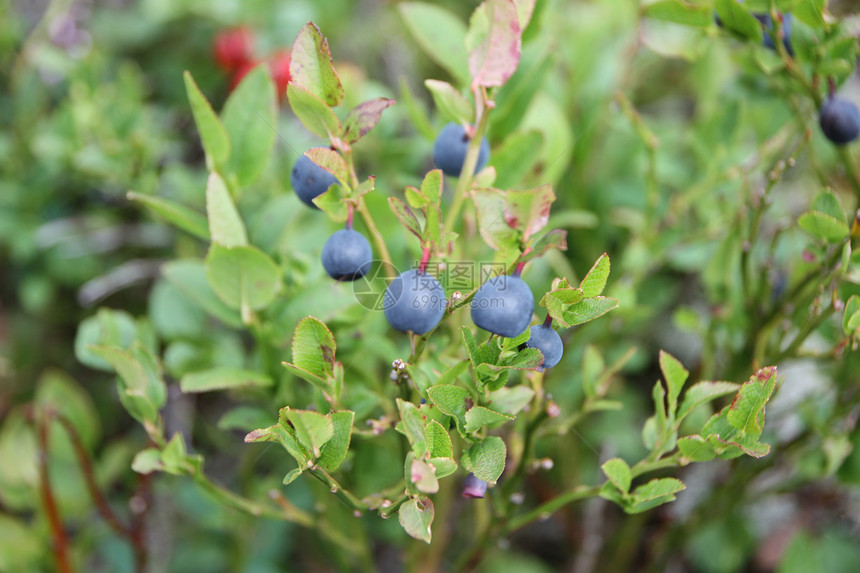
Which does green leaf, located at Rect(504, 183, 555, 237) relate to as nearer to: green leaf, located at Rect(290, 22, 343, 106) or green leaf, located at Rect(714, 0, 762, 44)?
green leaf, located at Rect(290, 22, 343, 106)

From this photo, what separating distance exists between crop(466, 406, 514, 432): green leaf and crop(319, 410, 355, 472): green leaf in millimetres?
95

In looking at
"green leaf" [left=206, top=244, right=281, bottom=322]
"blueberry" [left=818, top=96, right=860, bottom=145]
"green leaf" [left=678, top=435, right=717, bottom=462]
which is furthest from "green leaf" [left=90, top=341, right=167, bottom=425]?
"blueberry" [left=818, top=96, right=860, bottom=145]

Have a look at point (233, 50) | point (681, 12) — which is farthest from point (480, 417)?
point (233, 50)

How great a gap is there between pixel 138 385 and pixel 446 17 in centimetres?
66

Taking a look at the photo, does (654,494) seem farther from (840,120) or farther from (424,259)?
(840,120)

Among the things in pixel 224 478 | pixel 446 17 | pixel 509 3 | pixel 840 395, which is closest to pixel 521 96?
pixel 446 17

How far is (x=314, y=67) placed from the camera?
575mm

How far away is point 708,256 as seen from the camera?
1.12m

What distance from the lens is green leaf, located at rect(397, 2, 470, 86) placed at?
94 centimetres

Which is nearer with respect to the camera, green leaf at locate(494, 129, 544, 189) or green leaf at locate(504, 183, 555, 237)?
green leaf at locate(504, 183, 555, 237)

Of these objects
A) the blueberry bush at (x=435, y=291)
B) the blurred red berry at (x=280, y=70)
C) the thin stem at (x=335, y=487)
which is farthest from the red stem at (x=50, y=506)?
the blurred red berry at (x=280, y=70)

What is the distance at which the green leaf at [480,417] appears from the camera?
54 centimetres

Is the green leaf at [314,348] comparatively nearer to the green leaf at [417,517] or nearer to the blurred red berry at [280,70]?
the green leaf at [417,517]

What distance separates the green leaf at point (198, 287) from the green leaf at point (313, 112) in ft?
0.93
